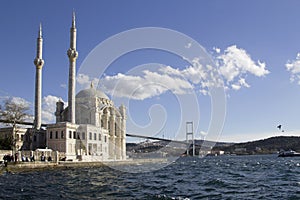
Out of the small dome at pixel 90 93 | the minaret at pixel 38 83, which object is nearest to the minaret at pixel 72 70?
the minaret at pixel 38 83

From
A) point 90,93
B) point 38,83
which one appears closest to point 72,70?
point 38,83

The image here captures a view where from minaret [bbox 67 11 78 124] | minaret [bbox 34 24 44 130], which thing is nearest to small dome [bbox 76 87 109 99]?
minaret [bbox 67 11 78 124]

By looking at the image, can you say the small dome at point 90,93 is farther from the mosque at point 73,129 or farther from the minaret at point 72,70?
the minaret at point 72,70

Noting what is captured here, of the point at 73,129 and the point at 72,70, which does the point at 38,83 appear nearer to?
the point at 72,70

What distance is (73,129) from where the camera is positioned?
6262cm

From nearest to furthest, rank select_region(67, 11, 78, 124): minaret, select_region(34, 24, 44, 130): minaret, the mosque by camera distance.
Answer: the mosque → select_region(67, 11, 78, 124): minaret → select_region(34, 24, 44, 130): minaret

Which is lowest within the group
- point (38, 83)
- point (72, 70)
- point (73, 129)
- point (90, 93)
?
point (73, 129)

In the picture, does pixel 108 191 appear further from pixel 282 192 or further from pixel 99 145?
pixel 99 145

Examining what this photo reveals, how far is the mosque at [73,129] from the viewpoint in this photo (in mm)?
60969

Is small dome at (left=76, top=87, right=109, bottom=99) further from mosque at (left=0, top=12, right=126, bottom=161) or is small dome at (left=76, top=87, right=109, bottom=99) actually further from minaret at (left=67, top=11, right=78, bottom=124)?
minaret at (left=67, top=11, right=78, bottom=124)

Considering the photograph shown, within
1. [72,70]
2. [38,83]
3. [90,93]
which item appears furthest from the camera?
[90,93]

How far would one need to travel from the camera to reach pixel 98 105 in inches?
2948

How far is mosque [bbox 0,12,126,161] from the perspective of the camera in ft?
200

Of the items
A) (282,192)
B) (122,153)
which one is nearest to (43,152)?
(122,153)
